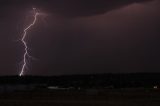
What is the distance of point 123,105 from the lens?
57.1 m

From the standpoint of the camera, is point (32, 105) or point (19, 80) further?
point (19, 80)

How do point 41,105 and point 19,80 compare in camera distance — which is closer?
point 41,105

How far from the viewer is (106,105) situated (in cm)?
5744

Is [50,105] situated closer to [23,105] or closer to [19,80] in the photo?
[23,105]

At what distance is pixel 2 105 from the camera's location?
57.8m

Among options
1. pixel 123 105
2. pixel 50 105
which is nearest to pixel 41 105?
pixel 50 105

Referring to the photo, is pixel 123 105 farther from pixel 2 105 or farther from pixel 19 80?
pixel 19 80

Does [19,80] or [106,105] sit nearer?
[106,105]

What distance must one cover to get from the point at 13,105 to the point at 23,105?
1252 mm

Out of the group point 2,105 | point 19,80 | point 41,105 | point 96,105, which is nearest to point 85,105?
point 96,105

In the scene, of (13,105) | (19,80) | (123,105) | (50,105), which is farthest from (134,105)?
(19,80)

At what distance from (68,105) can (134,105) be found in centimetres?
827

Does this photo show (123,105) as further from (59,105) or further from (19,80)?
(19,80)

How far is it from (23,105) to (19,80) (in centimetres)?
14010
